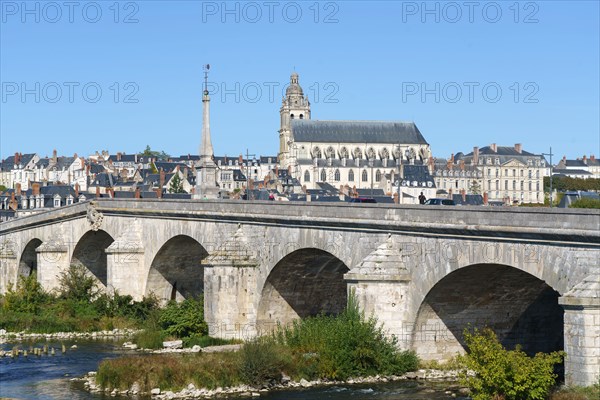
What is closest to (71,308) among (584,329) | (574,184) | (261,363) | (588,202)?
(261,363)

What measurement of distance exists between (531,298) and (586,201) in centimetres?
1695

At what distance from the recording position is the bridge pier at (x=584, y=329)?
27281 millimetres

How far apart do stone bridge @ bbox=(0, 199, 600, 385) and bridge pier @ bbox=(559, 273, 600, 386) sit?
3 cm

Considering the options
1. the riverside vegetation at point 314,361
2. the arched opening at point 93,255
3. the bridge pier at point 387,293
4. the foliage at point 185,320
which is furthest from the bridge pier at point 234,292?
the arched opening at point 93,255

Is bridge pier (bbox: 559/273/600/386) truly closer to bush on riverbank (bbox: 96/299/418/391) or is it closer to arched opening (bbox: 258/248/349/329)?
bush on riverbank (bbox: 96/299/418/391)

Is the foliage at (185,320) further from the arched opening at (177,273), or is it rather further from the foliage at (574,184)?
the foliage at (574,184)

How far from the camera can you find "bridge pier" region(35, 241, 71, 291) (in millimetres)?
68562

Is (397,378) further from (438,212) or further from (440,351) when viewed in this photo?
(438,212)

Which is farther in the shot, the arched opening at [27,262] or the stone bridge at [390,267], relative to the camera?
the arched opening at [27,262]

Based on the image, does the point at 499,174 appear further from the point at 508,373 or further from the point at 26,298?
the point at 508,373

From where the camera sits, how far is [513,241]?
1223 inches

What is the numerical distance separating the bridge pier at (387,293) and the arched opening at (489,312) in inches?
20.2

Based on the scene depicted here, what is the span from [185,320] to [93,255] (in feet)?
74.5

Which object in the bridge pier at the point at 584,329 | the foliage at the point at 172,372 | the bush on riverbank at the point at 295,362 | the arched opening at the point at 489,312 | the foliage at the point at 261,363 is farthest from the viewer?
the foliage at the point at 172,372
